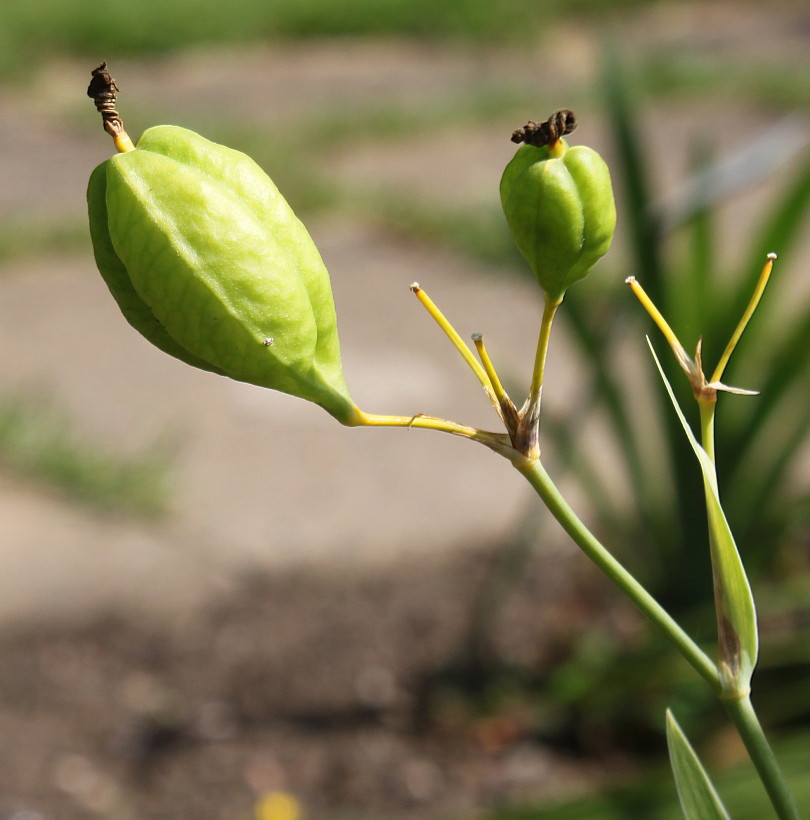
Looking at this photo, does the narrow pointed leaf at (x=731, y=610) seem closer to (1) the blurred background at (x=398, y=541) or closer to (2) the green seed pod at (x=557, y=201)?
(2) the green seed pod at (x=557, y=201)

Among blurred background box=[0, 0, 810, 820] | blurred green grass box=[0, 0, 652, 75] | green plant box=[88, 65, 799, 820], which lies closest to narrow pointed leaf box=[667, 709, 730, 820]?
green plant box=[88, 65, 799, 820]

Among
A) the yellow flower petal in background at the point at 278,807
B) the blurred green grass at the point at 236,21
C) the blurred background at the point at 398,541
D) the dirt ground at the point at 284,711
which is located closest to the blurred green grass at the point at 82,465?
the blurred background at the point at 398,541

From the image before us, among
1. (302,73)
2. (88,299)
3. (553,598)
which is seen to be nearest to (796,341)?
(553,598)

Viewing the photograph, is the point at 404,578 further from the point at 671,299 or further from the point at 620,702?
the point at 671,299

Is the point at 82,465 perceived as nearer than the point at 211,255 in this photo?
No

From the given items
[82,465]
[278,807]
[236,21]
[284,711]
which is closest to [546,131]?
[278,807]

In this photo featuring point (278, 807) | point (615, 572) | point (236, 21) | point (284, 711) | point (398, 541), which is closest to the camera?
point (615, 572)

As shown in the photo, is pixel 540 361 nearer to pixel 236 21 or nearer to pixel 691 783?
pixel 691 783
